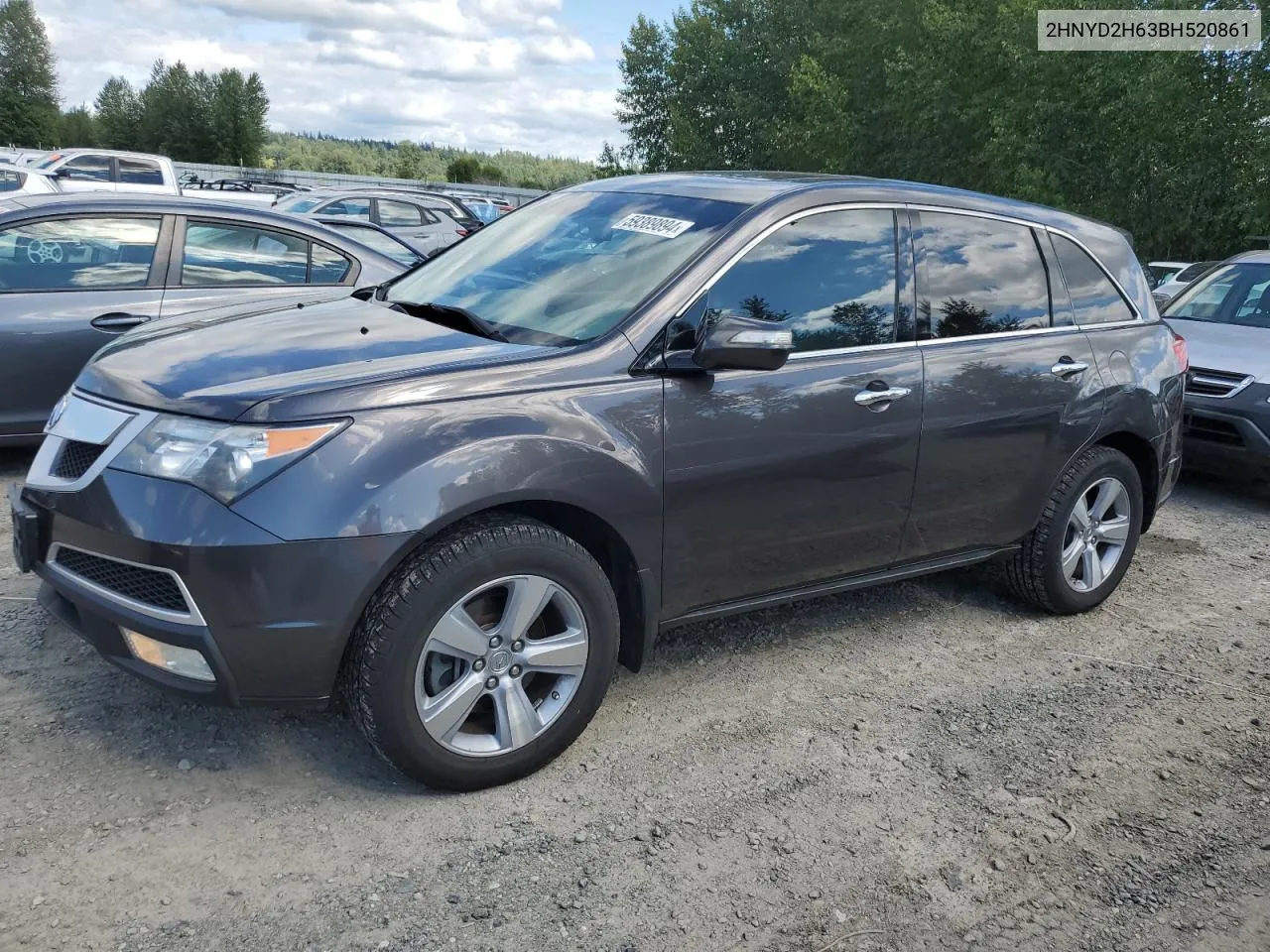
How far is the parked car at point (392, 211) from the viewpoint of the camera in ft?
59.0

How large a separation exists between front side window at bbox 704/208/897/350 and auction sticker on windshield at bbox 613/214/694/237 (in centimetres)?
27

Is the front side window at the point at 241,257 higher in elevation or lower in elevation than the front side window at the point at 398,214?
lower

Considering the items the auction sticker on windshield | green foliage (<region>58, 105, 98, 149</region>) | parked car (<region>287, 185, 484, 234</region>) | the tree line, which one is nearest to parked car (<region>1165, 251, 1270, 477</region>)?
the auction sticker on windshield

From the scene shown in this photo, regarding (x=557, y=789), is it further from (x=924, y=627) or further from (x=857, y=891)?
(x=924, y=627)

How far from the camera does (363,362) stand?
3109 mm

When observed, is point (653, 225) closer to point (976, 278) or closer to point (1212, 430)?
point (976, 278)

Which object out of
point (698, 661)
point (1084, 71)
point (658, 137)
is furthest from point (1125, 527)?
point (658, 137)

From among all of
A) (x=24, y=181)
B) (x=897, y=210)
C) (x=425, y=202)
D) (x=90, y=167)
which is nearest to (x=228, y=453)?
(x=897, y=210)

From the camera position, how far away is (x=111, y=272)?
Result: 6051mm

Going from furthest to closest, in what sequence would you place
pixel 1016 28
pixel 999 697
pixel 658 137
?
pixel 658 137 < pixel 1016 28 < pixel 999 697

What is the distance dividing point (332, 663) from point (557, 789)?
0.80 m

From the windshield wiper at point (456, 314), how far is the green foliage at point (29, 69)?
9568cm

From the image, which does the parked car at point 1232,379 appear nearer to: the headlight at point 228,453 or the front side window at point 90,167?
the headlight at point 228,453

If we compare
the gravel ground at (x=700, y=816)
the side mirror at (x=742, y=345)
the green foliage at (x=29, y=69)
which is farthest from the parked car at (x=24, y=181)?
the green foliage at (x=29, y=69)
